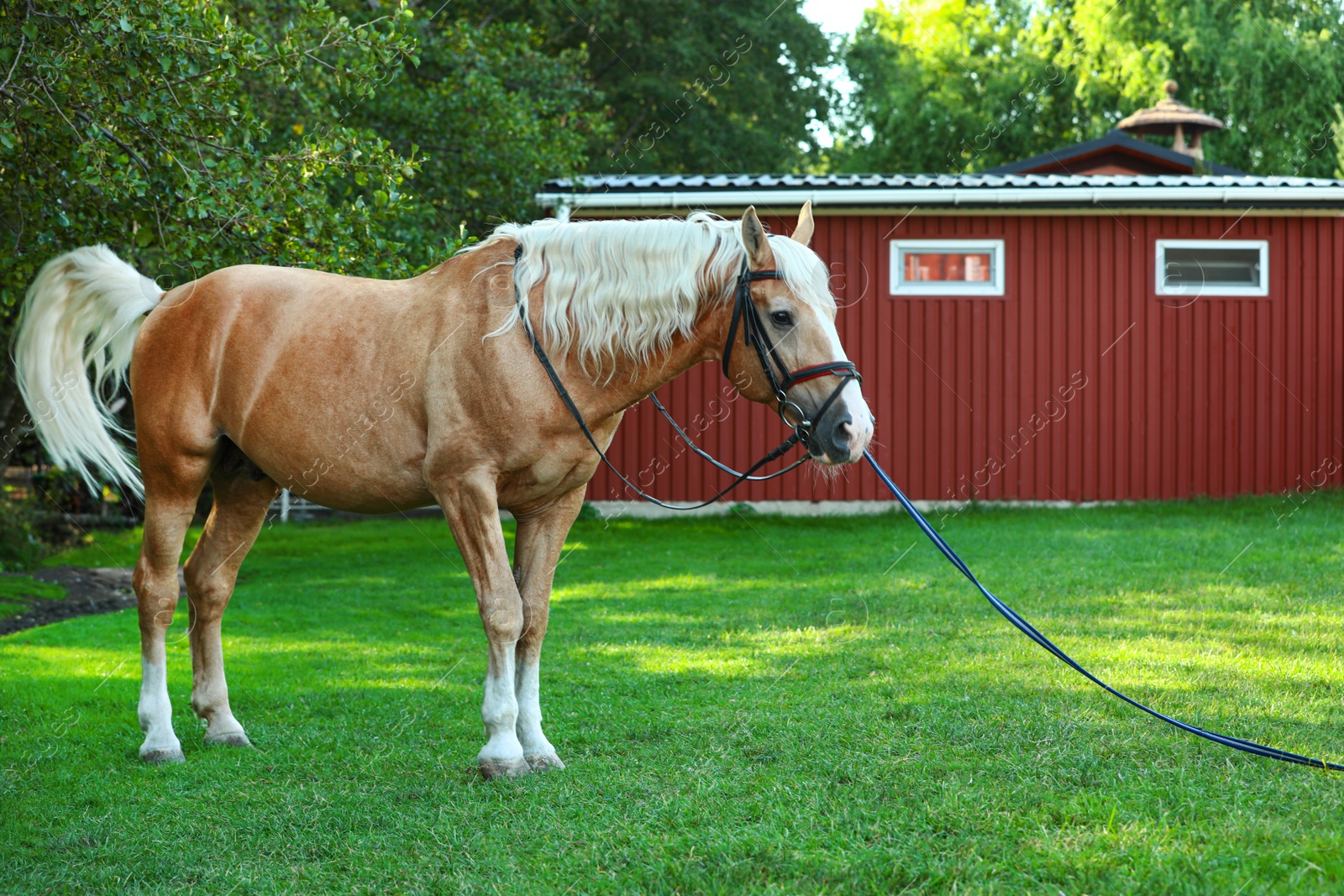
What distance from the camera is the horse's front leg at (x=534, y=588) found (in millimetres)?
3902

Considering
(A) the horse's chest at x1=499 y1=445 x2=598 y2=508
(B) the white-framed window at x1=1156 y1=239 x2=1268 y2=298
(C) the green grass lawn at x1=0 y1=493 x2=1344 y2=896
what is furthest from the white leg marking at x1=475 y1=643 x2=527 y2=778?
(B) the white-framed window at x1=1156 y1=239 x2=1268 y2=298

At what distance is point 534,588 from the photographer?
393cm

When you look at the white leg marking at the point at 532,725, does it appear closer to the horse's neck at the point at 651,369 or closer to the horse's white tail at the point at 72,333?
the horse's neck at the point at 651,369

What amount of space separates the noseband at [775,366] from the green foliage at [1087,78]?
18.9 meters

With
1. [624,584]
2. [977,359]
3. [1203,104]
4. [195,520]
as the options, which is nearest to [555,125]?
[977,359]

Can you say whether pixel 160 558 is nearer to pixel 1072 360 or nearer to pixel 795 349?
pixel 795 349

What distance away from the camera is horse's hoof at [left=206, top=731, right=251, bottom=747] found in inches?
170

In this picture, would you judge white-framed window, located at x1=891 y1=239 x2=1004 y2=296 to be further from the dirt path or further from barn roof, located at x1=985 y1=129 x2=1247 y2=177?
the dirt path

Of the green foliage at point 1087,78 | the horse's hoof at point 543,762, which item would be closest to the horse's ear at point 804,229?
the horse's hoof at point 543,762

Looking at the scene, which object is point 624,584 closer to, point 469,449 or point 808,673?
point 808,673

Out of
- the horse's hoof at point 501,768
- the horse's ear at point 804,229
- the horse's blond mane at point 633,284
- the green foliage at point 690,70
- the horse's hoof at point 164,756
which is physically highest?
the green foliage at point 690,70

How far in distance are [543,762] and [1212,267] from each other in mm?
10571

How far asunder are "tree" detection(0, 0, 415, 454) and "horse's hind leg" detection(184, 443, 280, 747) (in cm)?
145

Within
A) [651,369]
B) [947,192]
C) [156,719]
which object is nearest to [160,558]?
[156,719]
